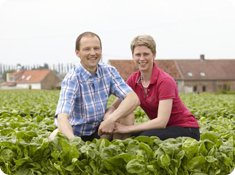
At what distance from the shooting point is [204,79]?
42875 mm

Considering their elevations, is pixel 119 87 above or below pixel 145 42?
below

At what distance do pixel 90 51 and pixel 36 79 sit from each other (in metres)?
59.3

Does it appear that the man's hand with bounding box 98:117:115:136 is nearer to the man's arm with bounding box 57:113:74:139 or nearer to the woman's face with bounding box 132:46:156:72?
the man's arm with bounding box 57:113:74:139

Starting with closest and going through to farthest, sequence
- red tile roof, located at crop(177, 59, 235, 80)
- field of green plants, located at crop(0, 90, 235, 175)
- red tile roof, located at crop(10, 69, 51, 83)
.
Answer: field of green plants, located at crop(0, 90, 235, 175) < red tile roof, located at crop(177, 59, 235, 80) < red tile roof, located at crop(10, 69, 51, 83)

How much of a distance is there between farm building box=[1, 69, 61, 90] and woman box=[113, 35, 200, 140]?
174ft

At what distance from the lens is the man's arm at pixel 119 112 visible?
3715 mm

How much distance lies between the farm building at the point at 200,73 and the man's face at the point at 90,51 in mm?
37549

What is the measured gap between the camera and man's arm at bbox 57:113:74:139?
138 inches

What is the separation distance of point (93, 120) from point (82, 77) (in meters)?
0.53

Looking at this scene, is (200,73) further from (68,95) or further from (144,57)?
(68,95)

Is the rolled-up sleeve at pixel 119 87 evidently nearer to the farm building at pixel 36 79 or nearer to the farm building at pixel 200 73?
the farm building at pixel 200 73

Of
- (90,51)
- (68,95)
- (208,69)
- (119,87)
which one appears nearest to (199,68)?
(208,69)

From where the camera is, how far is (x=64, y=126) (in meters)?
3.54

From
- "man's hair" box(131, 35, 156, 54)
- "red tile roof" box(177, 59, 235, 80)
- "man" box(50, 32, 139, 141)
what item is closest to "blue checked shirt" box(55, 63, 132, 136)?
"man" box(50, 32, 139, 141)
